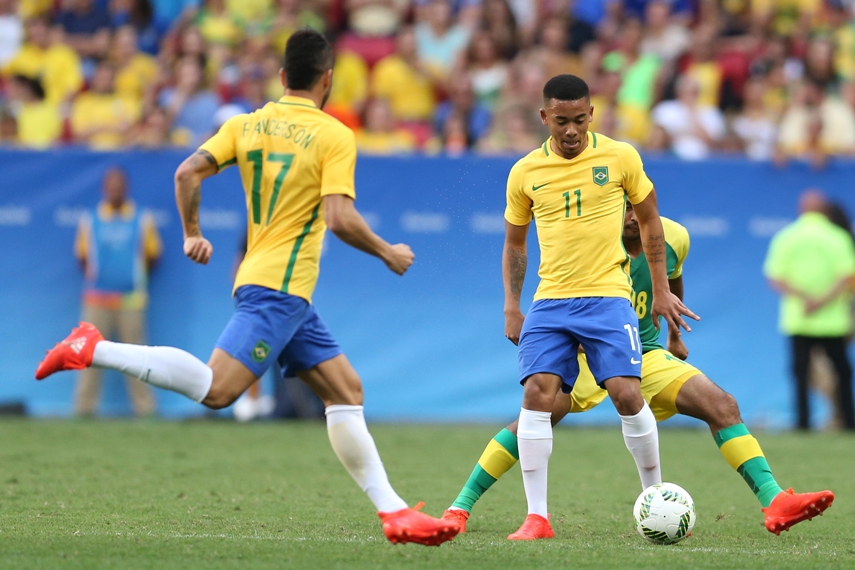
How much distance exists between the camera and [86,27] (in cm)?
1722

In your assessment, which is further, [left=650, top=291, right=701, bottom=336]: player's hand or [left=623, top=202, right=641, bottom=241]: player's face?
[left=623, top=202, right=641, bottom=241]: player's face

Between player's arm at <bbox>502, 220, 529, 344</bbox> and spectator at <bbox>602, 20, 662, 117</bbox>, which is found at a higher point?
spectator at <bbox>602, 20, 662, 117</bbox>

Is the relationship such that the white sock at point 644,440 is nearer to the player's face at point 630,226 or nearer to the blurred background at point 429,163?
the player's face at point 630,226

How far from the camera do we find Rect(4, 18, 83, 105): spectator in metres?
16.4

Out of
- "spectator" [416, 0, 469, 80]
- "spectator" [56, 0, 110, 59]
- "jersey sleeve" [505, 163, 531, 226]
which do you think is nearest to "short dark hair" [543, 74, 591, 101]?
"jersey sleeve" [505, 163, 531, 226]

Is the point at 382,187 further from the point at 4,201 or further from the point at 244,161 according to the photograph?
the point at 244,161

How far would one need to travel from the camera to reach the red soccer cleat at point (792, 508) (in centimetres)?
636

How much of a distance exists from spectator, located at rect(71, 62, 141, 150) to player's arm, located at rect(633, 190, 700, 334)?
9704mm

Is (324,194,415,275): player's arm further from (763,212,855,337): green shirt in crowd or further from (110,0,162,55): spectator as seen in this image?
(110,0,162,55): spectator

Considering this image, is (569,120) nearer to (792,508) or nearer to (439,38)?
(792,508)

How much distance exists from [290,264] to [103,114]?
1046 centimetres

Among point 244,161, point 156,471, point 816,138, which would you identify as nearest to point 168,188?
point 156,471

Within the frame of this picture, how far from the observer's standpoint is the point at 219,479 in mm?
9180

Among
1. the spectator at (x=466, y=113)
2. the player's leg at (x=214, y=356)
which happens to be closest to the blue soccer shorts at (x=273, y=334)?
the player's leg at (x=214, y=356)
